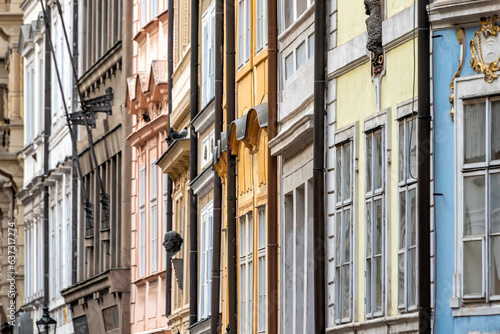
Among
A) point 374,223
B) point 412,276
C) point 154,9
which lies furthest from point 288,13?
point 154,9

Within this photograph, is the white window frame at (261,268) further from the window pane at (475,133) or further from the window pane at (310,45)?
the window pane at (475,133)

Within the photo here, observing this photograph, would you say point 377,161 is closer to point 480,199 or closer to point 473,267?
point 480,199

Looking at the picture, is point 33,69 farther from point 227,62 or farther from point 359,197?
point 359,197

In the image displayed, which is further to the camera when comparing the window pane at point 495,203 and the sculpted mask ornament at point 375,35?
the sculpted mask ornament at point 375,35

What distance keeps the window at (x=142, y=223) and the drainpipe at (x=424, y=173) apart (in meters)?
21.3

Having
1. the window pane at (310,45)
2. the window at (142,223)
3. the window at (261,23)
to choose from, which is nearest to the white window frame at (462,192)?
the window pane at (310,45)

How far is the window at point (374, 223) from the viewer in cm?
1806

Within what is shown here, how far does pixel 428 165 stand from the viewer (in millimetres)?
16531

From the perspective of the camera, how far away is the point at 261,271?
80.6 ft

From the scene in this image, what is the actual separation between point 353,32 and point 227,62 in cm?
795

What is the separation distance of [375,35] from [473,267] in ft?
11.0

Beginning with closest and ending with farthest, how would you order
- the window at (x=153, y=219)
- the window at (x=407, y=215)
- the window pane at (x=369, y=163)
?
the window at (x=407, y=215) < the window pane at (x=369, y=163) < the window at (x=153, y=219)

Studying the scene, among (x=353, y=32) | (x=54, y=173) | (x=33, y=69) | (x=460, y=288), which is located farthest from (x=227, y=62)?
(x=33, y=69)

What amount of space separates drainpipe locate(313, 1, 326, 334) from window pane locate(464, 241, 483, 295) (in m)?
4.03
